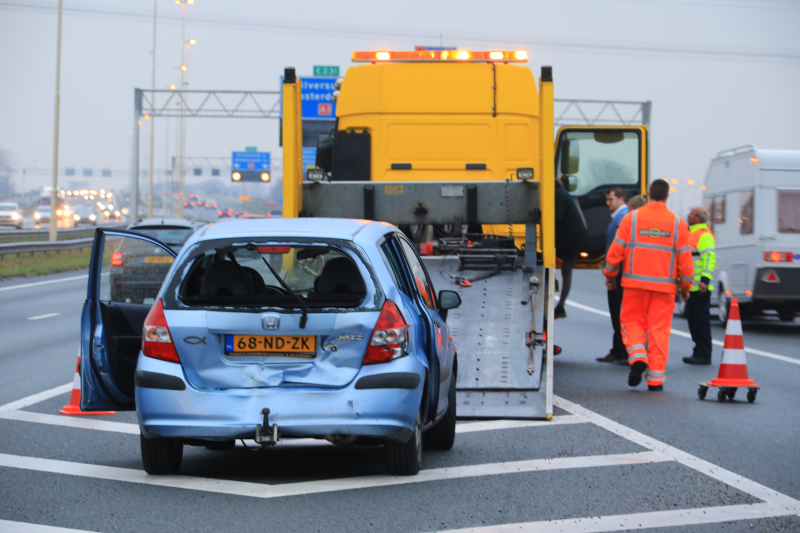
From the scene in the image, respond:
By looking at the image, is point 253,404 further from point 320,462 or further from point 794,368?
point 794,368

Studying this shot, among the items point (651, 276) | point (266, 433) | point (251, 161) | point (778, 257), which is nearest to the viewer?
point (266, 433)

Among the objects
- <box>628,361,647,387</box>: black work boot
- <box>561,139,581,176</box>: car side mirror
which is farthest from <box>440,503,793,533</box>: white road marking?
<box>561,139,581,176</box>: car side mirror

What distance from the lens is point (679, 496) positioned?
18.1 ft

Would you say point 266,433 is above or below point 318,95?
below

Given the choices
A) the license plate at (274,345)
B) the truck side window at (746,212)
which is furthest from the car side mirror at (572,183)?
the license plate at (274,345)

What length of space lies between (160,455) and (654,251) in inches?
222

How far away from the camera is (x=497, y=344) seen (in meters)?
8.97

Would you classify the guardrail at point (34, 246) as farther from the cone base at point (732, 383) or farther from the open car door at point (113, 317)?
the cone base at point (732, 383)

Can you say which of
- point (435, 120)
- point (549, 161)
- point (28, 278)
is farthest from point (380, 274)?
point (28, 278)

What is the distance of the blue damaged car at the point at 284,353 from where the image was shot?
5.47 meters

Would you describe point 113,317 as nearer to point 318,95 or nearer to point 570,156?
point 570,156

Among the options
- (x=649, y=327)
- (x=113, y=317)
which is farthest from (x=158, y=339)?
(x=649, y=327)

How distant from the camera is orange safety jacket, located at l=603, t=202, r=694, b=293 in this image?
986cm

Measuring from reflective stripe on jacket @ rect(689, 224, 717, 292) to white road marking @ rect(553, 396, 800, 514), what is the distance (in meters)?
4.52
